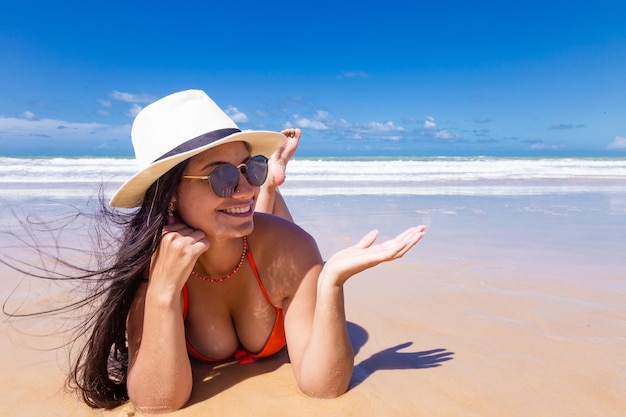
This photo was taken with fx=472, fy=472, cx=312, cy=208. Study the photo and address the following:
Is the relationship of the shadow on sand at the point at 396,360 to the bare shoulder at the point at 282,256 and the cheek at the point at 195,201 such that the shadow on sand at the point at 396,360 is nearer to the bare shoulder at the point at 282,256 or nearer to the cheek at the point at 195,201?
the bare shoulder at the point at 282,256

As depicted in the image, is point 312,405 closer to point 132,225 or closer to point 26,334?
point 132,225

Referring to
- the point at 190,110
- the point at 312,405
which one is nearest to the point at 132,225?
the point at 190,110

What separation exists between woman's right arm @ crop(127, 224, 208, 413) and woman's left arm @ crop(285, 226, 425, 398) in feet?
1.81

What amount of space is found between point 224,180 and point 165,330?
0.73 meters

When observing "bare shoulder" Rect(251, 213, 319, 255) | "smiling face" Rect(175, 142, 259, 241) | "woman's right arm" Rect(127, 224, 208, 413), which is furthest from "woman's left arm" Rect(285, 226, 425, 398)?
"woman's right arm" Rect(127, 224, 208, 413)

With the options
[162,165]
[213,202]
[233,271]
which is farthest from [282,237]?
[162,165]

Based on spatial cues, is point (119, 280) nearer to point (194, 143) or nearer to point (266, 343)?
point (194, 143)

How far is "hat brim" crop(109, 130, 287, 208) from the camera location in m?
2.08

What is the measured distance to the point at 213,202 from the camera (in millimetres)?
2238

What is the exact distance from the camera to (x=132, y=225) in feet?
7.69

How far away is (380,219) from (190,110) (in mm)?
6221

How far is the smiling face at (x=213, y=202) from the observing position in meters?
2.23

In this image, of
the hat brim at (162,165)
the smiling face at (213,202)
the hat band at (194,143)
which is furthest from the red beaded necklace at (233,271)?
the hat band at (194,143)

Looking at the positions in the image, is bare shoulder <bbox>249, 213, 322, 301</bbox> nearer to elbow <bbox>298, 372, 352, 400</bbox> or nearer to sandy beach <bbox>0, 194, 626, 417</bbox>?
elbow <bbox>298, 372, 352, 400</bbox>
